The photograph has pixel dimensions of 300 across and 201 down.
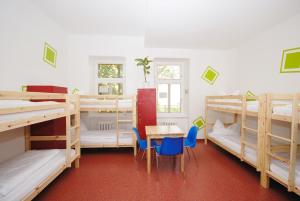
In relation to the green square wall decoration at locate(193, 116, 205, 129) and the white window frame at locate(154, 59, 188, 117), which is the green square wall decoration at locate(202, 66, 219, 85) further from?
the green square wall decoration at locate(193, 116, 205, 129)

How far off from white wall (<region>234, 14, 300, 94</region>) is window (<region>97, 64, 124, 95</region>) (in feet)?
11.1

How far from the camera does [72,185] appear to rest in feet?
7.58

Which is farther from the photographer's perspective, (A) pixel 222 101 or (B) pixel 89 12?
(A) pixel 222 101

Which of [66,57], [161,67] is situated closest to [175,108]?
[161,67]

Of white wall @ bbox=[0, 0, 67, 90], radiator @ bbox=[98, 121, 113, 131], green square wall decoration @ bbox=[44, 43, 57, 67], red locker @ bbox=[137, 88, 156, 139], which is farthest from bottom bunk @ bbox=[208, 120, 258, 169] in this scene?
green square wall decoration @ bbox=[44, 43, 57, 67]

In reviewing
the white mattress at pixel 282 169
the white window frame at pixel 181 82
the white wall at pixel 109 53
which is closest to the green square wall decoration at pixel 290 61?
the white mattress at pixel 282 169

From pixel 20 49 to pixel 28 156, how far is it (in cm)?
158

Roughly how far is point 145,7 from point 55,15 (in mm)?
1777

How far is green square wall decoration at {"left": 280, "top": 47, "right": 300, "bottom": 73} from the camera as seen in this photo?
2.82 metres

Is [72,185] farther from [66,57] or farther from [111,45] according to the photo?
[111,45]

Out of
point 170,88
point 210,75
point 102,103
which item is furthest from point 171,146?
point 210,75

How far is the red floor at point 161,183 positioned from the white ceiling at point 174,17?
278 cm

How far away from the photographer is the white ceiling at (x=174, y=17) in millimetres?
2578

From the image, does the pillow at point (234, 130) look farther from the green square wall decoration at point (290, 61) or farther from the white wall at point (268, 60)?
the green square wall decoration at point (290, 61)
